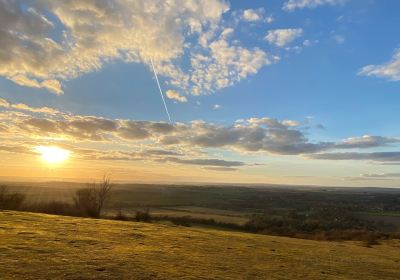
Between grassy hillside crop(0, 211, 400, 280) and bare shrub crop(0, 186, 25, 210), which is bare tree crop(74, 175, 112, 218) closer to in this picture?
bare shrub crop(0, 186, 25, 210)

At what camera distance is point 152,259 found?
2130 centimetres

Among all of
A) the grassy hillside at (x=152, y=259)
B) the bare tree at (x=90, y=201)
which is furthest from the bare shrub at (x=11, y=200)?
the grassy hillside at (x=152, y=259)

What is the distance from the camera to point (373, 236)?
58094 millimetres

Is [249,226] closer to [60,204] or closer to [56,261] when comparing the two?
[60,204]

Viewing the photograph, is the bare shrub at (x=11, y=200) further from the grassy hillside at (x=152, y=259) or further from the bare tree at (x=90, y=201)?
the grassy hillside at (x=152, y=259)

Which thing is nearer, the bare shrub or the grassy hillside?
the grassy hillside

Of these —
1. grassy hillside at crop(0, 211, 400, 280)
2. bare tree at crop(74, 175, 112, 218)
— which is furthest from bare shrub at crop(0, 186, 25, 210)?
grassy hillside at crop(0, 211, 400, 280)

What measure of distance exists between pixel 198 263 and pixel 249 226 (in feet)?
224

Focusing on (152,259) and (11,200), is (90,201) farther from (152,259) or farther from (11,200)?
(152,259)

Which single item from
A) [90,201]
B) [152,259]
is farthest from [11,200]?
[152,259]

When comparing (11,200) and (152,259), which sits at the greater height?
(11,200)

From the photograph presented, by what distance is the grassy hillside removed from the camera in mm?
17219

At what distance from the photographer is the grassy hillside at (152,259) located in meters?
17.2

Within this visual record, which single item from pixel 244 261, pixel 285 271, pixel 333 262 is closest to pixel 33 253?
pixel 244 261
